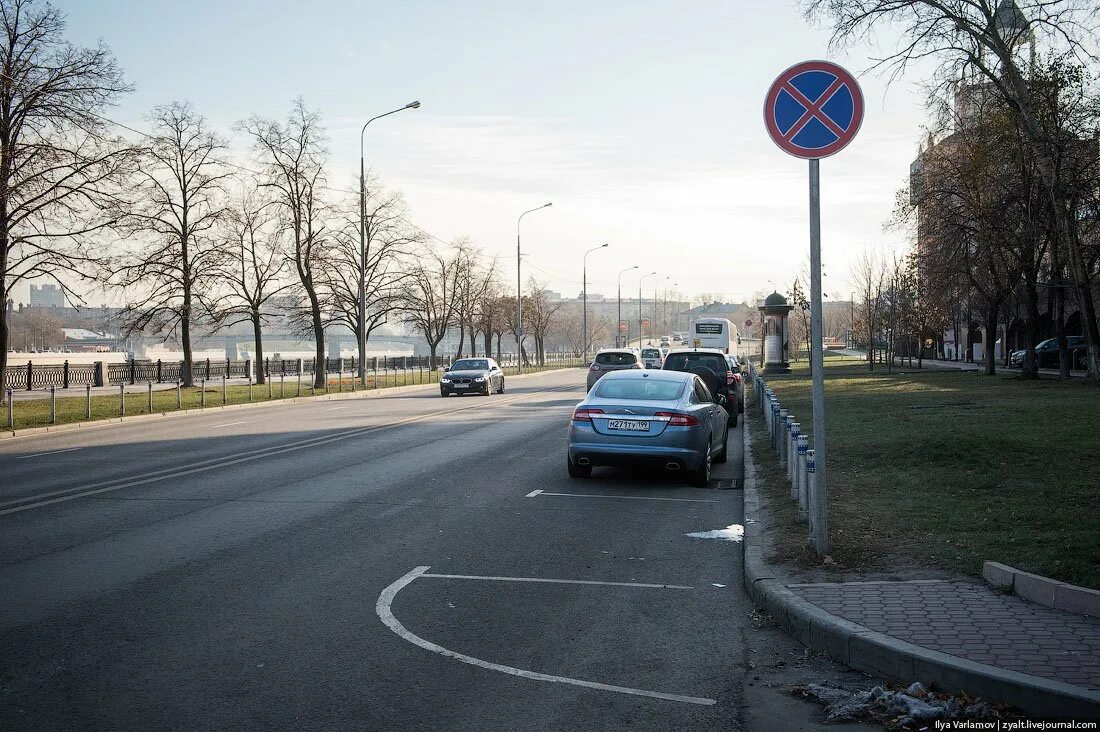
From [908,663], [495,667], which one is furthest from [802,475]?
[495,667]

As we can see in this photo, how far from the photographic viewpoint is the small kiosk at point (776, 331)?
49031 mm

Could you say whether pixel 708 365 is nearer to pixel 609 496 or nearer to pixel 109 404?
pixel 609 496

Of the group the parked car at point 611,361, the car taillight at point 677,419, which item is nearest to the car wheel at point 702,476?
the car taillight at point 677,419

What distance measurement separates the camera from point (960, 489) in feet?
33.4

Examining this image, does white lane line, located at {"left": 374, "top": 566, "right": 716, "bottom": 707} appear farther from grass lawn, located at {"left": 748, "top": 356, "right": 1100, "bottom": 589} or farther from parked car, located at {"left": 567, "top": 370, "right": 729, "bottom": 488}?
parked car, located at {"left": 567, "top": 370, "right": 729, "bottom": 488}

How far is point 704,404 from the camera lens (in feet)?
42.6

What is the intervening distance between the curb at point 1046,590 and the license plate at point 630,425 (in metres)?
5.88

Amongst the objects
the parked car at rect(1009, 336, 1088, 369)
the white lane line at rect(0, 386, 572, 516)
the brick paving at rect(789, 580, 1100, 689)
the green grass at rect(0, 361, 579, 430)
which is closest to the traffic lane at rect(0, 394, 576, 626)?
the white lane line at rect(0, 386, 572, 516)

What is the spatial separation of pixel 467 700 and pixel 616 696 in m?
0.73

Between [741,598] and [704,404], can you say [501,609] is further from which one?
[704,404]

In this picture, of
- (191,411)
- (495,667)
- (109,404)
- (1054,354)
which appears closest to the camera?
(495,667)

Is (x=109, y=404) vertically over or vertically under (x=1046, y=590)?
over

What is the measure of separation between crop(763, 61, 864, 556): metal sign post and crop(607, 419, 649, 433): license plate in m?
4.53

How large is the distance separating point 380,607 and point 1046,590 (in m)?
4.14
